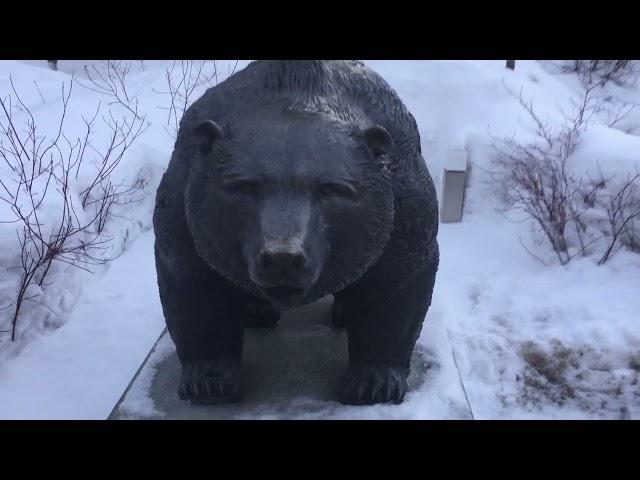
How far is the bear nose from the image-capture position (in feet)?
5.95

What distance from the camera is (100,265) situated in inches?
182

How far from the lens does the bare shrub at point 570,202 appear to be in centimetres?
504

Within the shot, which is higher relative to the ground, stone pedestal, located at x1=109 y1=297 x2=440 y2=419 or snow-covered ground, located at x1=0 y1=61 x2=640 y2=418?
stone pedestal, located at x1=109 y1=297 x2=440 y2=419

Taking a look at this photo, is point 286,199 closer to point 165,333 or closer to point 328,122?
point 328,122

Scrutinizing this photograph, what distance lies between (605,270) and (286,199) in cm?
366

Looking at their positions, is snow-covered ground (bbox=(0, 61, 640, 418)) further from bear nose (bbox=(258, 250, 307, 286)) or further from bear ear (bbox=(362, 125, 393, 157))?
bear ear (bbox=(362, 125, 393, 157))

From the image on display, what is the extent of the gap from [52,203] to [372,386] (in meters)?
2.61

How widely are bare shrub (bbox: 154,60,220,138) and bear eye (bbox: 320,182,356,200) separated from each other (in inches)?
186

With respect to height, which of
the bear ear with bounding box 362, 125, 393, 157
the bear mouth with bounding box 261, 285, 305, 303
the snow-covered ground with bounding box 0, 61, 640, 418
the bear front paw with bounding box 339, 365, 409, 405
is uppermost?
the bear ear with bounding box 362, 125, 393, 157

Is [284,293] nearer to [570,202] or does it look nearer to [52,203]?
[52,203]

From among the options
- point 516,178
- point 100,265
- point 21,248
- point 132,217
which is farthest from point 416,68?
point 21,248

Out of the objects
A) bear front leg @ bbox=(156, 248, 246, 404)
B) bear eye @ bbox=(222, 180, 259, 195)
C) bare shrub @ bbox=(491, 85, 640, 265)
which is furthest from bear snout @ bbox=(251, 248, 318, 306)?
bare shrub @ bbox=(491, 85, 640, 265)

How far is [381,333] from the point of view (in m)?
2.51

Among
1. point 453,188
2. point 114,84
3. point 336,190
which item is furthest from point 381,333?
point 114,84
